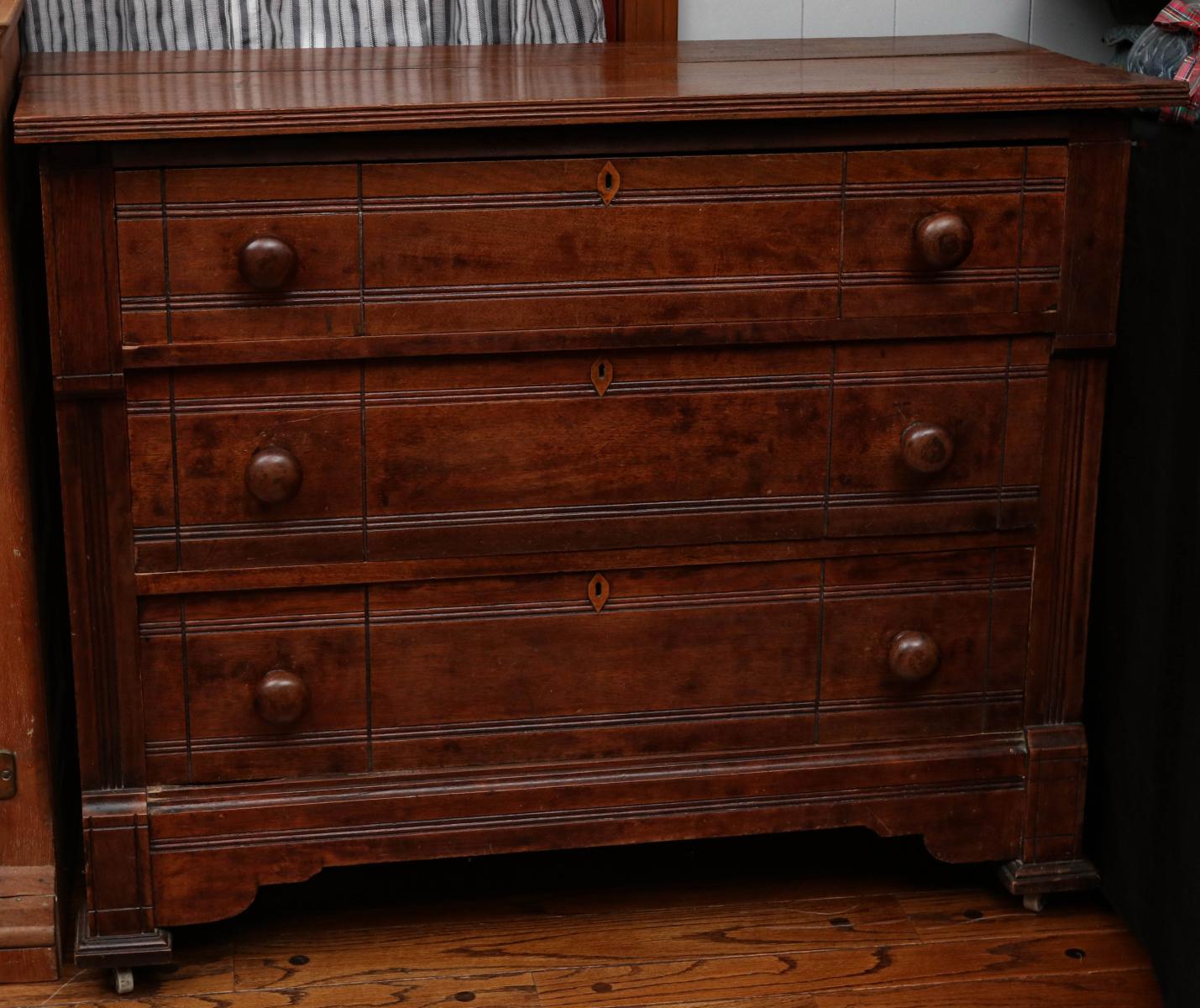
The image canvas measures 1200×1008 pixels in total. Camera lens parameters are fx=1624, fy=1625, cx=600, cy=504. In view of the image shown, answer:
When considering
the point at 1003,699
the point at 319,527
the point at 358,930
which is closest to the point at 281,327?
the point at 319,527

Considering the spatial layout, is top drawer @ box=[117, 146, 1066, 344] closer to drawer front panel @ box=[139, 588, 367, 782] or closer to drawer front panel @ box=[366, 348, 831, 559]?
drawer front panel @ box=[366, 348, 831, 559]

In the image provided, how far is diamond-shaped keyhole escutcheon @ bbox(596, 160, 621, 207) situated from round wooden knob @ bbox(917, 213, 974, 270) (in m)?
0.37

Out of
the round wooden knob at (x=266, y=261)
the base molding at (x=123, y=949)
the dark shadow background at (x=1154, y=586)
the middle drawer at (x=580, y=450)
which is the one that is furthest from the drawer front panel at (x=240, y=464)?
the dark shadow background at (x=1154, y=586)

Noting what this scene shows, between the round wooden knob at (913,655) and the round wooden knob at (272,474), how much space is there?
0.79 m

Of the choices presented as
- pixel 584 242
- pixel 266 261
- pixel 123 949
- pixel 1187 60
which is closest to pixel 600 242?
pixel 584 242

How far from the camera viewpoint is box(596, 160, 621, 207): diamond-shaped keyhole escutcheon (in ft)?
6.17

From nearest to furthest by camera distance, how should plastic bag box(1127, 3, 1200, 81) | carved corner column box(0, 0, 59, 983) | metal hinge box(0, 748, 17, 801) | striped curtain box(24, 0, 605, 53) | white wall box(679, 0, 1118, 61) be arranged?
1. carved corner column box(0, 0, 59, 983)
2. metal hinge box(0, 748, 17, 801)
3. plastic bag box(1127, 3, 1200, 81)
4. striped curtain box(24, 0, 605, 53)
5. white wall box(679, 0, 1118, 61)

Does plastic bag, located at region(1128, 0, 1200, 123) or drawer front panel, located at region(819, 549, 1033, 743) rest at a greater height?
plastic bag, located at region(1128, 0, 1200, 123)

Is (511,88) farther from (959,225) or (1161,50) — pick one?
(1161,50)

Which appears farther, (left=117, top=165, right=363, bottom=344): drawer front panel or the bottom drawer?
the bottom drawer

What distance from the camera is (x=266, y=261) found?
5.96 ft

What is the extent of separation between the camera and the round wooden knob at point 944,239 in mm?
1937

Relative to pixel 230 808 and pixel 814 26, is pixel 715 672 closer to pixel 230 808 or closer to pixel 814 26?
pixel 230 808

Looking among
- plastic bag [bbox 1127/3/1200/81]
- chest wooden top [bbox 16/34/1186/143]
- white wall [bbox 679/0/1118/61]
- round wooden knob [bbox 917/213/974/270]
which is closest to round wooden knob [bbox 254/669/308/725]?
chest wooden top [bbox 16/34/1186/143]
